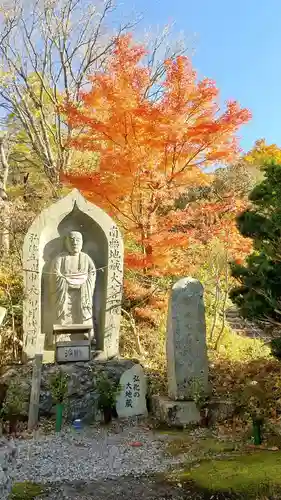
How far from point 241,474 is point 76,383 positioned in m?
3.88

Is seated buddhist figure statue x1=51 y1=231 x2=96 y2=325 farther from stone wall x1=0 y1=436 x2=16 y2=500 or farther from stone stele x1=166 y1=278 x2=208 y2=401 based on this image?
stone wall x1=0 y1=436 x2=16 y2=500

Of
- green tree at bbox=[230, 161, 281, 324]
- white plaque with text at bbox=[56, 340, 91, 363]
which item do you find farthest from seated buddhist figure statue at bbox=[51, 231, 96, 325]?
green tree at bbox=[230, 161, 281, 324]

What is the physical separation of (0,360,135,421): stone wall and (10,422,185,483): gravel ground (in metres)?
0.40

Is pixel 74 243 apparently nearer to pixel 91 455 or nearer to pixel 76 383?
pixel 76 383

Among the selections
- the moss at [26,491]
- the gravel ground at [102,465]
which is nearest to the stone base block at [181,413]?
the gravel ground at [102,465]

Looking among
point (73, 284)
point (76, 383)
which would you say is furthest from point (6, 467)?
point (73, 284)

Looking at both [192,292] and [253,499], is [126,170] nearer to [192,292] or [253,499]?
[192,292]

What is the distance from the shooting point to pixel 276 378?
715 cm

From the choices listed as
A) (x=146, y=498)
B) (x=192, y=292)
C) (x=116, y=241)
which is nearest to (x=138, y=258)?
(x=116, y=241)

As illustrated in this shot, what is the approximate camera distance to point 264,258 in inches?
253

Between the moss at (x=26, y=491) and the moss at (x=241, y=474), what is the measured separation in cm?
141

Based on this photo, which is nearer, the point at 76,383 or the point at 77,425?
the point at 77,425

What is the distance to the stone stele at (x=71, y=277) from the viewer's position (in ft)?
28.9

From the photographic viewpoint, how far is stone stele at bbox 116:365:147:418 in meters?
7.61
